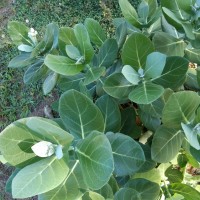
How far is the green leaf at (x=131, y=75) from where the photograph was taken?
1.02 m

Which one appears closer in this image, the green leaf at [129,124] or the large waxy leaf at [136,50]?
the large waxy leaf at [136,50]

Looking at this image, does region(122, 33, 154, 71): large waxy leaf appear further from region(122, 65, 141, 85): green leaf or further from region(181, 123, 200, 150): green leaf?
region(181, 123, 200, 150): green leaf

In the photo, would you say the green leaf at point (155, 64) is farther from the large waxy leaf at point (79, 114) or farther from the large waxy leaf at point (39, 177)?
the large waxy leaf at point (39, 177)

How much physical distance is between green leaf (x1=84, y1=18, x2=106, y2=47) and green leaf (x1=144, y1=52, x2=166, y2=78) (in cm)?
29

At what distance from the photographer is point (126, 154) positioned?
1.05 meters

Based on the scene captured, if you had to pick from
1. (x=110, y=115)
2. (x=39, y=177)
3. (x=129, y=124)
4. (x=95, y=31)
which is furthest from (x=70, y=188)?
(x=95, y=31)

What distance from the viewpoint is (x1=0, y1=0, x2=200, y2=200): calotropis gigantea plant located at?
0.91m

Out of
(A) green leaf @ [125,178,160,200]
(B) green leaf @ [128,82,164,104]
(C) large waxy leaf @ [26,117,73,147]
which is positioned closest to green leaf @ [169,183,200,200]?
(A) green leaf @ [125,178,160,200]

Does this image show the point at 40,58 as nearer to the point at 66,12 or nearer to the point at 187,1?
the point at 187,1

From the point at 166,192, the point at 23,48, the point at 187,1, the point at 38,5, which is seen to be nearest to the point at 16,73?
the point at 38,5

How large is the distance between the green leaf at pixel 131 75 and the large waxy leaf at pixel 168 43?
19 cm

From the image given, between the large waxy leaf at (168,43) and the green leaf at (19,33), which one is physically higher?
the green leaf at (19,33)

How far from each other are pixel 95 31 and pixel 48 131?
1.68 ft

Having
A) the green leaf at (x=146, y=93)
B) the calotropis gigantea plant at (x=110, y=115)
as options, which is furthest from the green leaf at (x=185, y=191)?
the green leaf at (x=146, y=93)
